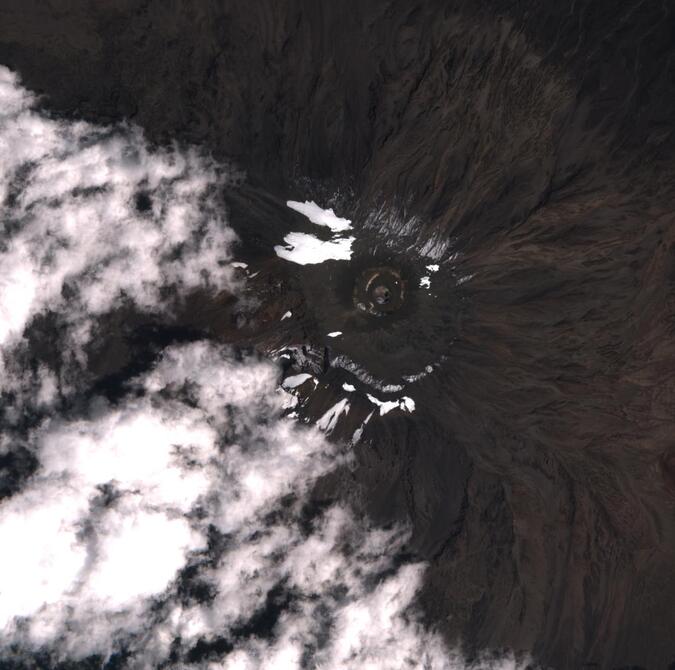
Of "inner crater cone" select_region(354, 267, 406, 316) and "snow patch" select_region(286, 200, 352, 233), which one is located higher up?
"snow patch" select_region(286, 200, 352, 233)

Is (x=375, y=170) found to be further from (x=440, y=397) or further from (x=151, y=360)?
(x=151, y=360)

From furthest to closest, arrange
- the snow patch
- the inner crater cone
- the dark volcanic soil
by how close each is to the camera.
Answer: the inner crater cone → the snow patch → the dark volcanic soil

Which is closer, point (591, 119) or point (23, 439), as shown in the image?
point (591, 119)

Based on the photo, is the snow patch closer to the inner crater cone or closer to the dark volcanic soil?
the dark volcanic soil

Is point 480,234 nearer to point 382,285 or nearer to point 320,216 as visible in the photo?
point 382,285

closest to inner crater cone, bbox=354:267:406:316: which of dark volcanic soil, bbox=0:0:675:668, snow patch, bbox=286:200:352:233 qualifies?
dark volcanic soil, bbox=0:0:675:668

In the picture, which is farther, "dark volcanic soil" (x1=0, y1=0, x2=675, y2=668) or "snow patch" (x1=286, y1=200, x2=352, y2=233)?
"snow patch" (x1=286, y1=200, x2=352, y2=233)

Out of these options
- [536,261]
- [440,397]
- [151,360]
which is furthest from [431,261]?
[151,360]

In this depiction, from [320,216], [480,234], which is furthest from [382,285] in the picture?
[480,234]

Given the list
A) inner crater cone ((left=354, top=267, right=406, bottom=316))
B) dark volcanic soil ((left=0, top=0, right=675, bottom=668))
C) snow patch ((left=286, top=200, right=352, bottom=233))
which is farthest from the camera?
inner crater cone ((left=354, top=267, right=406, bottom=316))
